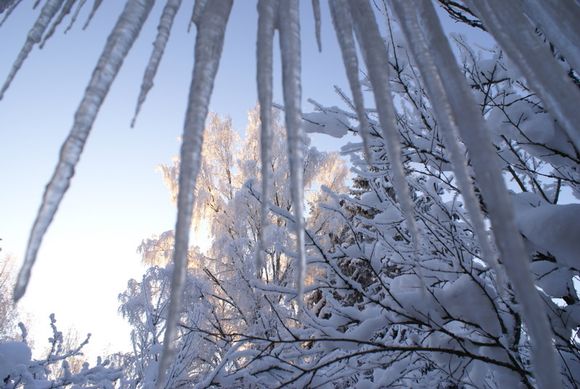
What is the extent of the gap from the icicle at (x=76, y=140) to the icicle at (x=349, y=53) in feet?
0.89

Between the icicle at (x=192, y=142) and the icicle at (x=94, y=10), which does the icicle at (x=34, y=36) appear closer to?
the icicle at (x=94, y=10)

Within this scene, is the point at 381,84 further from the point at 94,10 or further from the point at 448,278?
the point at 448,278

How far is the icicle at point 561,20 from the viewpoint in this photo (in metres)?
0.53

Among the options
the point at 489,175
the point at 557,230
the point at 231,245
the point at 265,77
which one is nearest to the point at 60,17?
the point at 265,77

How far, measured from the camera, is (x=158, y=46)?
1.52 ft

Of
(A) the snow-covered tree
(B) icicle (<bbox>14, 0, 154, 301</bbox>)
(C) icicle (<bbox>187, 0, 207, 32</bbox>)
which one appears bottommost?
(A) the snow-covered tree

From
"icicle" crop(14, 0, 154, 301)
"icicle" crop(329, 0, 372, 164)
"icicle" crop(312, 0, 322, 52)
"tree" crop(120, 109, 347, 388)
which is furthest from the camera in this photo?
"tree" crop(120, 109, 347, 388)

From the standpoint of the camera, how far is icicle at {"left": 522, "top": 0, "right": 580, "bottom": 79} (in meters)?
0.53

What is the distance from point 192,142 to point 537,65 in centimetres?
40

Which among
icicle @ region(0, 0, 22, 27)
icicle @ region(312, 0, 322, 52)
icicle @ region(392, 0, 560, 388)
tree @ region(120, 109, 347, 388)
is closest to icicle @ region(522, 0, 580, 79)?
icicle @ region(392, 0, 560, 388)

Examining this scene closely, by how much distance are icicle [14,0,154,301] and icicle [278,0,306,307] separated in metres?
0.19

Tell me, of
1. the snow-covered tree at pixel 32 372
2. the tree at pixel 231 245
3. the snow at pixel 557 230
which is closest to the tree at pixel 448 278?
the snow at pixel 557 230

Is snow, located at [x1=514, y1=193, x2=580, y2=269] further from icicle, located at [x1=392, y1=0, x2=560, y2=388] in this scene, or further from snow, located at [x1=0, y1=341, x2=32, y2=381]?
snow, located at [x1=0, y1=341, x2=32, y2=381]

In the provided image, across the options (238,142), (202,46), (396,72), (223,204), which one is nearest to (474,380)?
(396,72)
